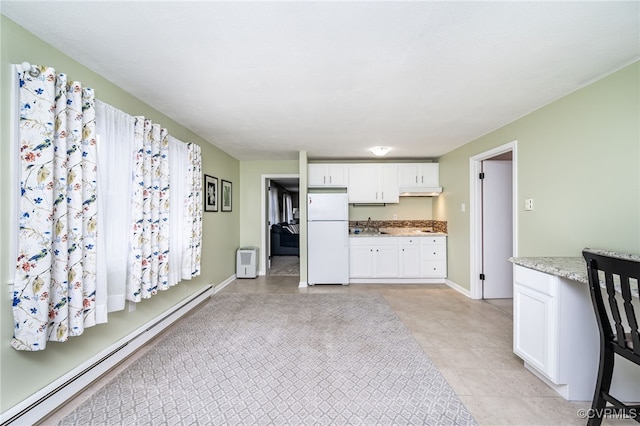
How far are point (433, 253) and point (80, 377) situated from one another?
4626 mm

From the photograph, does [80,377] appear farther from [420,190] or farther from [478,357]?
[420,190]

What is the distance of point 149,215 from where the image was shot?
236 cm

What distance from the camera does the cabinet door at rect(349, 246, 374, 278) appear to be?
4.60 meters

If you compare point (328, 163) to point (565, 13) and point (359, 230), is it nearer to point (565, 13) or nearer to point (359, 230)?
point (359, 230)

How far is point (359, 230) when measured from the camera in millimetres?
4914

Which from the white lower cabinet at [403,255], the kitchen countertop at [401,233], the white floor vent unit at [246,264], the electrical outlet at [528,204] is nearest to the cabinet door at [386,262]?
the white lower cabinet at [403,255]

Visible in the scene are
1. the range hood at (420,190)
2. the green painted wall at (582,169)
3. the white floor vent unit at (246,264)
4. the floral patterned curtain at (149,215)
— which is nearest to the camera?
the green painted wall at (582,169)

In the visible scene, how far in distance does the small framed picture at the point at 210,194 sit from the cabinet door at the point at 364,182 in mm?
2289

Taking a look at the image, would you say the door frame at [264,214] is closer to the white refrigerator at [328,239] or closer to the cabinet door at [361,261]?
the white refrigerator at [328,239]

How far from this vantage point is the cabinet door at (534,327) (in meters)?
1.76

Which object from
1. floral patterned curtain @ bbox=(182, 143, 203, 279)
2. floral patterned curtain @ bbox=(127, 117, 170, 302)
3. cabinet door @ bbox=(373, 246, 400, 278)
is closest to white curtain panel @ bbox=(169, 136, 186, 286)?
floral patterned curtain @ bbox=(182, 143, 203, 279)

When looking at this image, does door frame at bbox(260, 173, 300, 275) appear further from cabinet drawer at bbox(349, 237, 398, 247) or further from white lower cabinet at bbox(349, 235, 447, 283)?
white lower cabinet at bbox(349, 235, 447, 283)

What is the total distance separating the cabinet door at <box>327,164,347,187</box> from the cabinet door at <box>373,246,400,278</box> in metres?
1.35

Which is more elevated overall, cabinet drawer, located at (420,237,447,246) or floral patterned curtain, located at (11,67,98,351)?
floral patterned curtain, located at (11,67,98,351)
